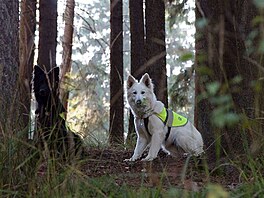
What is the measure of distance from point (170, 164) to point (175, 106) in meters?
6.30

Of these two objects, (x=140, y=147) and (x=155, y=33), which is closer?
(x=140, y=147)

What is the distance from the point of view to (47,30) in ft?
26.3

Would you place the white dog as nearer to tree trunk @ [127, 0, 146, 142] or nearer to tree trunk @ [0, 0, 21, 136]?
tree trunk @ [0, 0, 21, 136]

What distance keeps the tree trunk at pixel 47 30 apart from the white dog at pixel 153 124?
5.56ft

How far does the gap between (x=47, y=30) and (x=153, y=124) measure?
8.32 feet

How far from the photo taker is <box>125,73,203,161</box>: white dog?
6742 millimetres

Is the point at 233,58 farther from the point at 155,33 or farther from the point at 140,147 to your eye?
the point at 155,33

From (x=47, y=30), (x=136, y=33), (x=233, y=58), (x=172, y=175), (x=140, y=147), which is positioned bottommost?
(x=140, y=147)

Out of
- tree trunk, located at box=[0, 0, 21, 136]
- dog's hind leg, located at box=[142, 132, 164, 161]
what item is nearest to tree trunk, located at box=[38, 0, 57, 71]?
dog's hind leg, located at box=[142, 132, 164, 161]

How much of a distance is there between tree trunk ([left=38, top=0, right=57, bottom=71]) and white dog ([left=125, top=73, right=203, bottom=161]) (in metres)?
1.69

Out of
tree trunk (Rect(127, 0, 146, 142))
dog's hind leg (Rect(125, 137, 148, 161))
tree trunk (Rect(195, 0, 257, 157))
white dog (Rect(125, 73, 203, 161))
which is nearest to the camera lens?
tree trunk (Rect(195, 0, 257, 157))

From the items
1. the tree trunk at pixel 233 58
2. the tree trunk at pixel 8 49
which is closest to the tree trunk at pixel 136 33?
the tree trunk at pixel 233 58

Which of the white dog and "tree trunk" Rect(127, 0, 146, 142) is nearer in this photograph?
the white dog

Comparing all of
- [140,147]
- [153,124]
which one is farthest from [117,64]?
[140,147]
